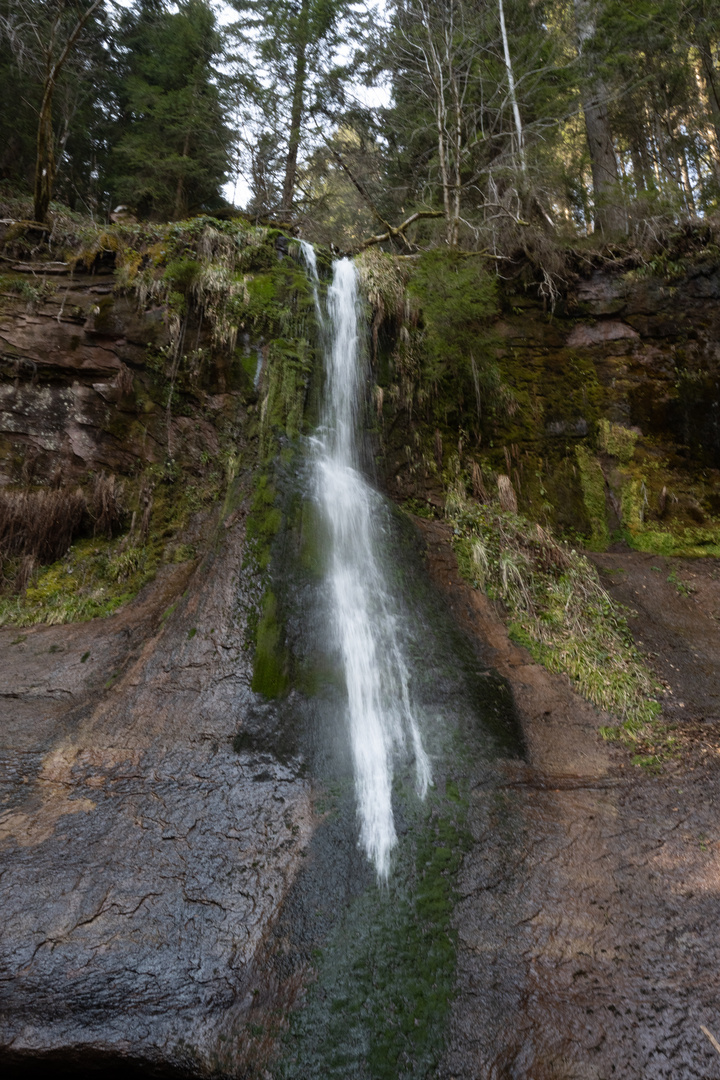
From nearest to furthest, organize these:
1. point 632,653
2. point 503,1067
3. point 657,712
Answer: point 503,1067, point 657,712, point 632,653

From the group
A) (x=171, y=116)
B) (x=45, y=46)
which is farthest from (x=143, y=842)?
(x=171, y=116)

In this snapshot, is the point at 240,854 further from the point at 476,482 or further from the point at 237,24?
the point at 237,24

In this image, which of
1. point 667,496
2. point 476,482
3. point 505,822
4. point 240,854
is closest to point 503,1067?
point 505,822

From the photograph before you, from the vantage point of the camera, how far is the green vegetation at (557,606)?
5.83m

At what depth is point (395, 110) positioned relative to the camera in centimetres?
1374

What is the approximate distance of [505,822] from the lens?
4.39 m

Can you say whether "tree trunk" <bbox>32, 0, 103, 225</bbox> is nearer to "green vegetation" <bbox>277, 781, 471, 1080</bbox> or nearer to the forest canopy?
the forest canopy

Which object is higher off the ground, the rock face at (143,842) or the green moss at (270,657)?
the green moss at (270,657)

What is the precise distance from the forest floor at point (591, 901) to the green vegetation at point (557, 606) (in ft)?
0.72

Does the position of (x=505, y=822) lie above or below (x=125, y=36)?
below

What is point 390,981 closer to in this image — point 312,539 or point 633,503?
point 312,539

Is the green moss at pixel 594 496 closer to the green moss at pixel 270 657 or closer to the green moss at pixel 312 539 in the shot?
the green moss at pixel 312 539

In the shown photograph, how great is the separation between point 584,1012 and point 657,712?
311 centimetres

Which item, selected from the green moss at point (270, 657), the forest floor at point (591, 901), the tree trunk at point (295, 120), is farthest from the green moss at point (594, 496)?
the tree trunk at point (295, 120)
